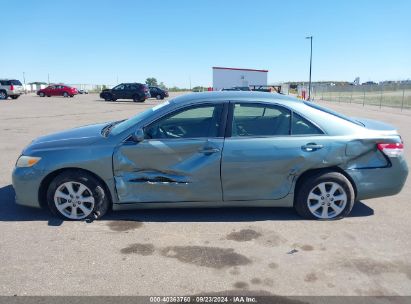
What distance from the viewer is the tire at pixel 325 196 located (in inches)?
165

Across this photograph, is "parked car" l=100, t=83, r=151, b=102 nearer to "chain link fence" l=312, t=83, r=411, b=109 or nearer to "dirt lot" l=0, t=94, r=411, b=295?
"chain link fence" l=312, t=83, r=411, b=109

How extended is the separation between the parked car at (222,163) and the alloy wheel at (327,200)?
0.04 feet

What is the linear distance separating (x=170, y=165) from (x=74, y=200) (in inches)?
47.8

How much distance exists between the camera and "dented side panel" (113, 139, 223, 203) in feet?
13.3

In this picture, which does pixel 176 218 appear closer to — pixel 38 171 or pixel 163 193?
pixel 163 193

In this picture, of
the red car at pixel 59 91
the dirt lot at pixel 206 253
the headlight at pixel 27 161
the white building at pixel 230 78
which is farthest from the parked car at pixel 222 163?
the white building at pixel 230 78

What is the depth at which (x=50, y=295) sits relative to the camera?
285cm

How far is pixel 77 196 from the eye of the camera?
4191mm

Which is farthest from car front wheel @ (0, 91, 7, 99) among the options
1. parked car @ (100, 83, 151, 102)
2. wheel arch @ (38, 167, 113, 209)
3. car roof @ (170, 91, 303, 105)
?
car roof @ (170, 91, 303, 105)

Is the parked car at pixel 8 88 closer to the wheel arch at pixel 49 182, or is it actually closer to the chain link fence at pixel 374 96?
the chain link fence at pixel 374 96

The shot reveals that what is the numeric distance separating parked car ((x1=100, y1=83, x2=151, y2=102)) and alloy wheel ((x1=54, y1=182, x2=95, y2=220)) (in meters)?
28.9

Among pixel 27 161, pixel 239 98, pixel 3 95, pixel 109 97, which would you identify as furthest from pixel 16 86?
pixel 239 98

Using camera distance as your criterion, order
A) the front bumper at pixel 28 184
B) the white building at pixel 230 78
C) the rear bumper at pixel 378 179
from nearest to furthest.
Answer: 1. the front bumper at pixel 28 184
2. the rear bumper at pixel 378 179
3. the white building at pixel 230 78

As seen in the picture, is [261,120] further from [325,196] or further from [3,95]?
[3,95]
